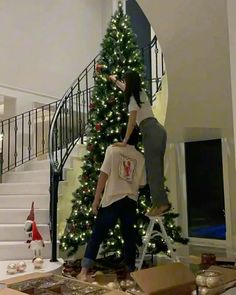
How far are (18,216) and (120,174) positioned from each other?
76.9 inches

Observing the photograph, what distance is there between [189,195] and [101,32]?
466 centimetres

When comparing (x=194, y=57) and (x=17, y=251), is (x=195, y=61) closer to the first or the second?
(x=194, y=57)

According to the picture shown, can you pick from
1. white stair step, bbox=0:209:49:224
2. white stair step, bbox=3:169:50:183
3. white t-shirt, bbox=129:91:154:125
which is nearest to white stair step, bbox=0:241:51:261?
white stair step, bbox=0:209:49:224

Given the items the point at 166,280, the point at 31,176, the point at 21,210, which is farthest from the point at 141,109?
the point at 31,176

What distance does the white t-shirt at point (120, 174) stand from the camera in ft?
9.09

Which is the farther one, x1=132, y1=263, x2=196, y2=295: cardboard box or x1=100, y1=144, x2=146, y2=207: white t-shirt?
x1=100, y1=144, x2=146, y2=207: white t-shirt

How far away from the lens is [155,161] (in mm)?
2746

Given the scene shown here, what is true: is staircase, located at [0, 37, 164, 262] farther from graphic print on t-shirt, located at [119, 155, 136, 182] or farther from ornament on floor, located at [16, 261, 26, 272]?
graphic print on t-shirt, located at [119, 155, 136, 182]

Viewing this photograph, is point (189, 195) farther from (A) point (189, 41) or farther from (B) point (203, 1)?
(B) point (203, 1)

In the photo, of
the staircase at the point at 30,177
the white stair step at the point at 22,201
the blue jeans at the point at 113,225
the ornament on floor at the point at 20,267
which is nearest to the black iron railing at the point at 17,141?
the staircase at the point at 30,177

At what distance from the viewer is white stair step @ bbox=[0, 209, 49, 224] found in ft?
13.6

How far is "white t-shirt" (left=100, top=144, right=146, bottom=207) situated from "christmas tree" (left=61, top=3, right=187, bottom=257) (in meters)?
1.01

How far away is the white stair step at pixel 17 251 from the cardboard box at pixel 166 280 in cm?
192

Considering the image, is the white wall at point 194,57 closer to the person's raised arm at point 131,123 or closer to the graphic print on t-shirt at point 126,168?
the person's raised arm at point 131,123
